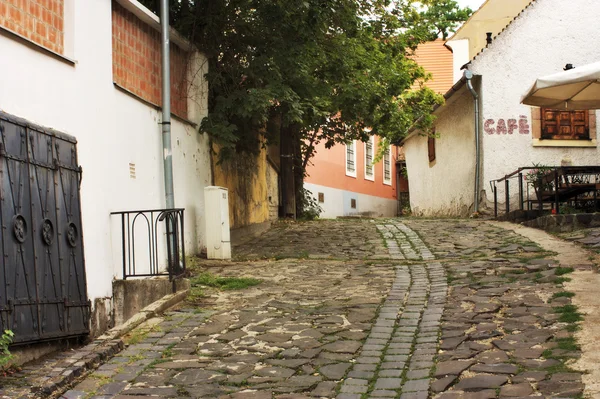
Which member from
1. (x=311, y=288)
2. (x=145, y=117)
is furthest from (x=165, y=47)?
(x=311, y=288)

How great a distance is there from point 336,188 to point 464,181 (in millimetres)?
11734

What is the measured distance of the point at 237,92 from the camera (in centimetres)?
1420

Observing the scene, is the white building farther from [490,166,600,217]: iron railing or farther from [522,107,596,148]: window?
[490,166,600,217]: iron railing

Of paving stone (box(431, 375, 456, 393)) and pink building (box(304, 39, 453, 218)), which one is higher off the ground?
pink building (box(304, 39, 453, 218))

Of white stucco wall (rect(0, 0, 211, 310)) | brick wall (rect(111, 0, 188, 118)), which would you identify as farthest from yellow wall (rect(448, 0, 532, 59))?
white stucco wall (rect(0, 0, 211, 310))

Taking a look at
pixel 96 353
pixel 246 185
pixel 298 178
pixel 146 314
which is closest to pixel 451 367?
pixel 96 353

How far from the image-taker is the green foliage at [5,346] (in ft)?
20.3

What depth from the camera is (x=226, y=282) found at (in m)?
10.8

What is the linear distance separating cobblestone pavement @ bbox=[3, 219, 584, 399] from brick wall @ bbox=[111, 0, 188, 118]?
2779 millimetres

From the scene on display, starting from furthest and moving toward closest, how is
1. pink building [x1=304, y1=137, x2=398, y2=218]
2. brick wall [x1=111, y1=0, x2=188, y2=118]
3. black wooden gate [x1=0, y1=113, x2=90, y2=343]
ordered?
1. pink building [x1=304, y1=137, x2=398, y2=218]
2. brick wall [x1=111, y1=0, x2=188, y2=118]
3. black wooden gate [x1=0, y1=113, x2=90, y2=343]

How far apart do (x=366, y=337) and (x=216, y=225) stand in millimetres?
6026

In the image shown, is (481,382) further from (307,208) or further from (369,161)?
(369,161)

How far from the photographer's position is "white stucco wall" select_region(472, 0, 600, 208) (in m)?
20.8

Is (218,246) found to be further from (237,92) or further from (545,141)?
(545,141)
